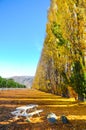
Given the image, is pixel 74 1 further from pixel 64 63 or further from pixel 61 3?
pixel 64 63

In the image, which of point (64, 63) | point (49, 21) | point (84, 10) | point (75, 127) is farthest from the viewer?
point (49, 21)

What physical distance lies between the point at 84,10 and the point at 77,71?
138 inches

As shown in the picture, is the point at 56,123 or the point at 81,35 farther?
the point at 81,35

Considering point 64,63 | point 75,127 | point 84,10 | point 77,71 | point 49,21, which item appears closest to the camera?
point 75,127

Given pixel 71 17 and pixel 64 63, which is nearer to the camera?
pixel 71 17

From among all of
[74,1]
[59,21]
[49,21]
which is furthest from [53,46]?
[74,1]

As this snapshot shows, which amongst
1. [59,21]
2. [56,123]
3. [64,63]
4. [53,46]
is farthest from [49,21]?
[56,123]

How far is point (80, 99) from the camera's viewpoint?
72.4 feet

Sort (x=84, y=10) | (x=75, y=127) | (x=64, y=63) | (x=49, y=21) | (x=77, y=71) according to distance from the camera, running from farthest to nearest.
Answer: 1. (x=49, y=21)
2. (x=64, y=63)
3. (x=77, y=71)
4. (x=84, y=10)
5. (x=75, y=127)

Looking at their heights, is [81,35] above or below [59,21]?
below

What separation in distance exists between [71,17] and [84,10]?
1222 mm

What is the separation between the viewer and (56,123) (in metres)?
10.8

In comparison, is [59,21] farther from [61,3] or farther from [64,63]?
[64,63]

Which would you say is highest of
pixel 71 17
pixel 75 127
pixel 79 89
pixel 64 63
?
pixel 71 17
